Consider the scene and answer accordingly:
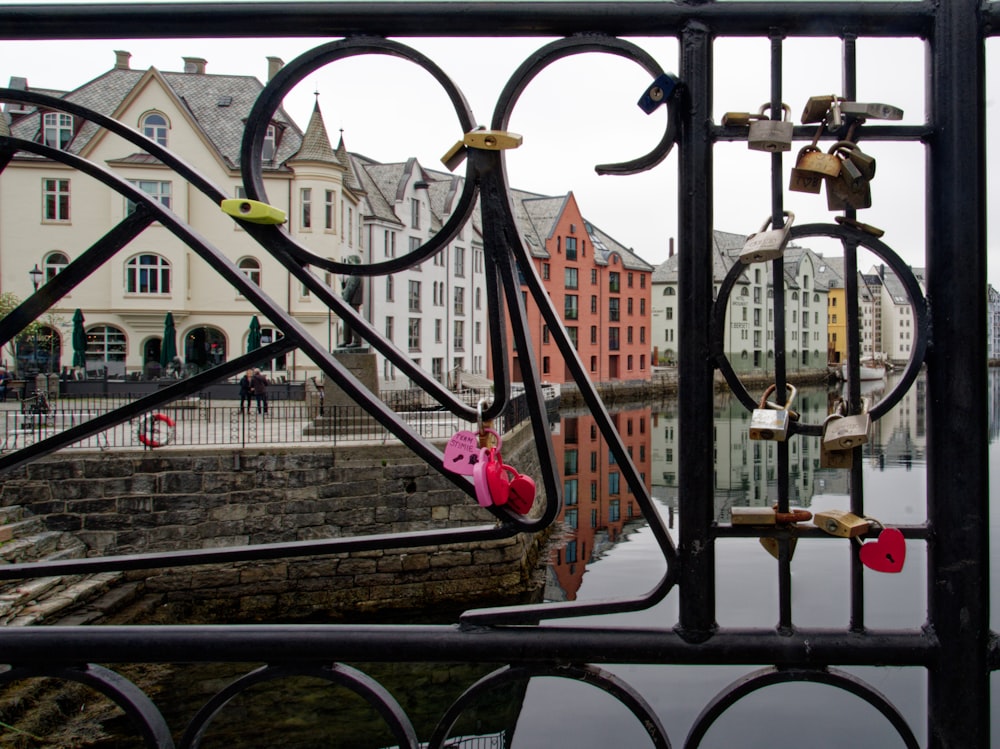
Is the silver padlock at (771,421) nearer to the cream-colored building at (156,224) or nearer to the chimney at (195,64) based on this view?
the cream-colored building at (156,224)

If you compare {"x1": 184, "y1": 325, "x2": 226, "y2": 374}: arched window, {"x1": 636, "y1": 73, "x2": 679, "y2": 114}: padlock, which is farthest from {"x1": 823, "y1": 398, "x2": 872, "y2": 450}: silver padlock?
{"x1": 184, "y1": 325, "x2": 226, "y2": 374}: arched window

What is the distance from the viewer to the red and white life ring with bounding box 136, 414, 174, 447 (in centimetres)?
1215

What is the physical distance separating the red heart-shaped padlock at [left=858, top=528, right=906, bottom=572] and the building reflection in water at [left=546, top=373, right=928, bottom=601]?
8813 millimetres

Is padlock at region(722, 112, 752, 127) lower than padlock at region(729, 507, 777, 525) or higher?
higher

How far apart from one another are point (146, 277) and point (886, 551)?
30.4 m

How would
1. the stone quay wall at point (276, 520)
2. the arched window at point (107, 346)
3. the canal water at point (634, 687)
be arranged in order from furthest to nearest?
the arched window at point (107, 346)
the stone quay wall at point (276, 520)
the canal water at point (634, 687)

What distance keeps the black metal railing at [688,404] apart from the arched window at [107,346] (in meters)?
28.9

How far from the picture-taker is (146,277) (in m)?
28.2

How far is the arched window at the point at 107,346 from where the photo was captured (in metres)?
27.5

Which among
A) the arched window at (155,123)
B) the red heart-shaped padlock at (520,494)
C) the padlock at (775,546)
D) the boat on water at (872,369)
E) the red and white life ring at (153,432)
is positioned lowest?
the red and white life ring at (153,432)

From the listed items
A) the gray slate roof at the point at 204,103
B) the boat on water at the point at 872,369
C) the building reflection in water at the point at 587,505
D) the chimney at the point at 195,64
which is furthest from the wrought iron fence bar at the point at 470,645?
the chimney at the point at 195,64

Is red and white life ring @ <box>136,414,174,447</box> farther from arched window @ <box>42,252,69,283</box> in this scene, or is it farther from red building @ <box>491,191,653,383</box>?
red building @ <box>491,191,653,383</box>

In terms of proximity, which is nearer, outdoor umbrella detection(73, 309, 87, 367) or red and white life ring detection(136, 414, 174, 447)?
red and white life ring detection(136, 414, 174, 447)

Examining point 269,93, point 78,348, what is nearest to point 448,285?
point 78,348
